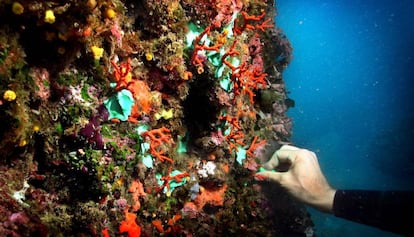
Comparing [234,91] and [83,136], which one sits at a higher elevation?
[234,91]

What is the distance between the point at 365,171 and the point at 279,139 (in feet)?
134

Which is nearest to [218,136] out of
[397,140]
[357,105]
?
[397,140]

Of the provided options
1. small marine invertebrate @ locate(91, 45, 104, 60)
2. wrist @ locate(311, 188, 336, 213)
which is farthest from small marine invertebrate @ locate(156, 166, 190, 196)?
wrist @ locate(311, 188, 336, 213)

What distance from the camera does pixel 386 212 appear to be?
489 cm

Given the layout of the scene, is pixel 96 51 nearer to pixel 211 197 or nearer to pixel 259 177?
pixel 211 197

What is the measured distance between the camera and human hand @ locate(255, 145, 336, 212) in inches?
213

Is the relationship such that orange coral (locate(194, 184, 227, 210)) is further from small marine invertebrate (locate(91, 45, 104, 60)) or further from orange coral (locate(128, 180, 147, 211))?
small marine invertebrate (locate(91, 45, 104, 60))

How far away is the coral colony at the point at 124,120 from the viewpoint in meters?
2.38

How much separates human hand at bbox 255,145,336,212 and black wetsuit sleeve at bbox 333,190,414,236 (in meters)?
0.24

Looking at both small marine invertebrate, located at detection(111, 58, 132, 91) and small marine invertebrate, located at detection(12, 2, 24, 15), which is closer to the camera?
small marine invertebrate, located at detection(12, 2, 24, 15)

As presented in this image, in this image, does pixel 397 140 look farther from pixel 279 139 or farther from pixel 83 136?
pixel 83 136

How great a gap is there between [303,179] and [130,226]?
11.7ft

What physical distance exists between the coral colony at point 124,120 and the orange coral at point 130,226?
0.02m

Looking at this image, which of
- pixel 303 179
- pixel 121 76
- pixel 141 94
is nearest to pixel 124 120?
pixel 141 94
